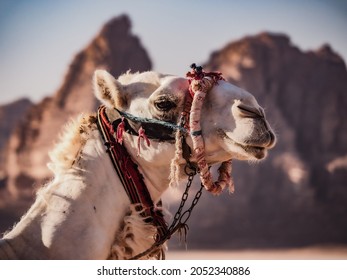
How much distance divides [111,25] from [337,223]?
29.7 feet

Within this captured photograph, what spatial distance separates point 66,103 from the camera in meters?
19.2

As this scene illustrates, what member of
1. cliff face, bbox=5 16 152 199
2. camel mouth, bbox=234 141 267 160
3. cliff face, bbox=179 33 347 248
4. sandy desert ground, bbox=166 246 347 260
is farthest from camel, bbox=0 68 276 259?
cliff face, bbox=5 16 152 199

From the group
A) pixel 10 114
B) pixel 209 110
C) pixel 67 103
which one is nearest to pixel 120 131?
pixel 209 110

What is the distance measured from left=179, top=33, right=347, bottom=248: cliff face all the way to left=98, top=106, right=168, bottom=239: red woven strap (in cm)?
1434

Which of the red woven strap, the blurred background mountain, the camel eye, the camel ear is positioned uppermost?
the blurred background mountain

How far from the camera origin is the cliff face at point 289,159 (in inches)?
679

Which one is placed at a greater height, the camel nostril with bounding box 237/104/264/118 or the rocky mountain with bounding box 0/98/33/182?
the rocky mountain with bounding box 0/98/33/182

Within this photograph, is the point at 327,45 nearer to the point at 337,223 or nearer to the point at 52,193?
the point at 337,223

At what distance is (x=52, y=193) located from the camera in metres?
2.89

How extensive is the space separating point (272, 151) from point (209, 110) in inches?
609

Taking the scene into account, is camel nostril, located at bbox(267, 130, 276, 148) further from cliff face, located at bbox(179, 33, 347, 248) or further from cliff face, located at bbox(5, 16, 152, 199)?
cliff face, located at bbox(5, 16, 152, 199)

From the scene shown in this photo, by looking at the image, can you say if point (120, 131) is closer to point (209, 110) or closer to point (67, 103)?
point (209, 110)

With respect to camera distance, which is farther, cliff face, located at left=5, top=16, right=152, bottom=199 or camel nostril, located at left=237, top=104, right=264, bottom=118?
cliff face, located at left=5, top=16, right=152, bottom=199

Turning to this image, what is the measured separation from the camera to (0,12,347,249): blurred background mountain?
56.8 feet
